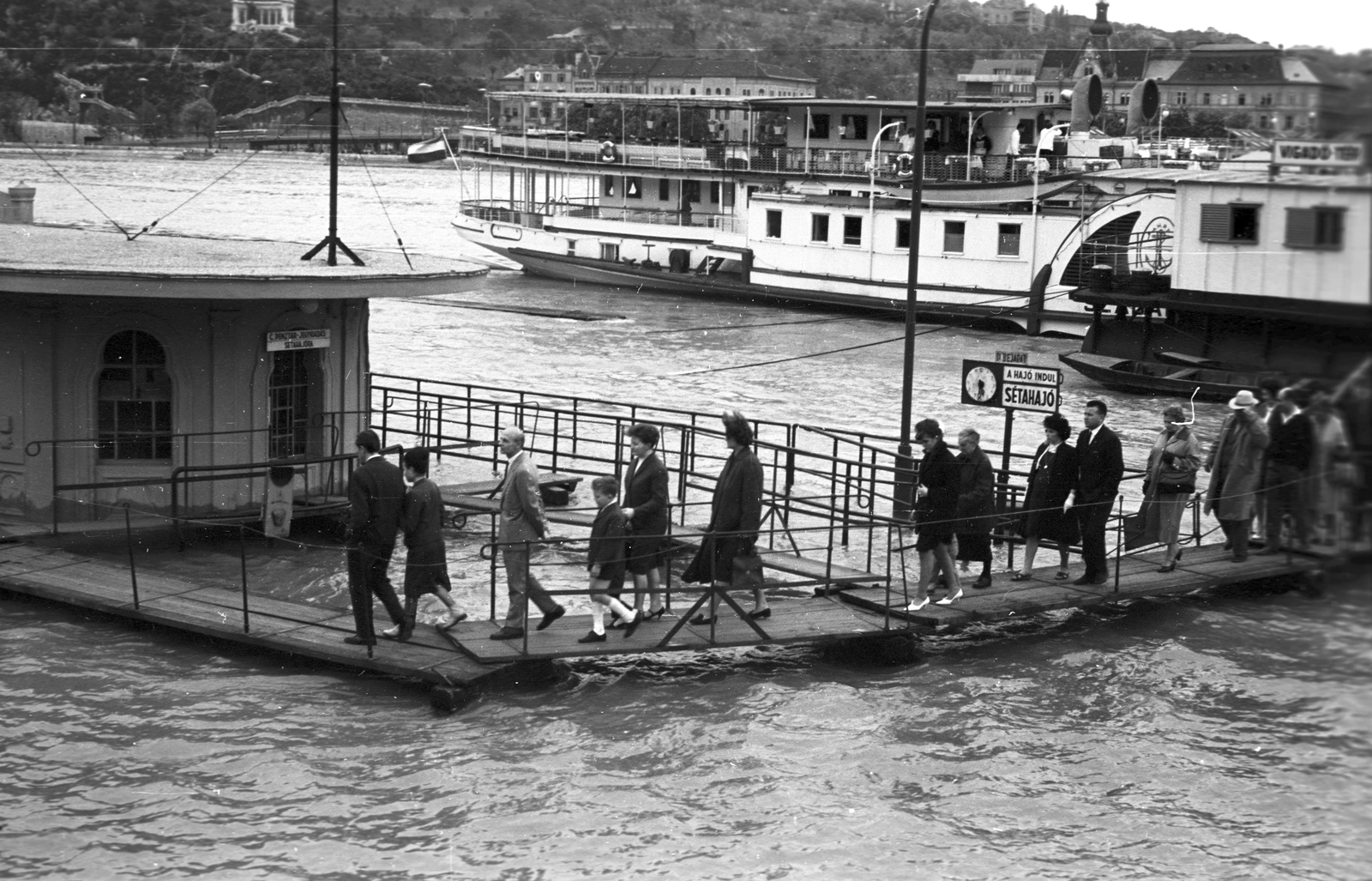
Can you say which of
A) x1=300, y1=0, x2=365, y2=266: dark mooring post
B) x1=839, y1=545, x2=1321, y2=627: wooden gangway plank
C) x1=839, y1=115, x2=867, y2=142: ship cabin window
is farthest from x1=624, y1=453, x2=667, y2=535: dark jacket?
x1=839, y1=115, x2=867, y2=142: ship cabin window

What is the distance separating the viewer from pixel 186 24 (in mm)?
115250

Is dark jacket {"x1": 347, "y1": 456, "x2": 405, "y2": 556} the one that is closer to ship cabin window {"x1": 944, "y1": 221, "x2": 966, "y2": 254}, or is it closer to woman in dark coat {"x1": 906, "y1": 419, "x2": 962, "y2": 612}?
woman in dark coat {"x1": 906, "y1": 419, "x2": 962, "y2": 612}

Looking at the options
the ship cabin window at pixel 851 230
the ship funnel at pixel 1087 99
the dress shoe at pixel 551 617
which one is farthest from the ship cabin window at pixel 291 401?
the ship cabin window at pixel 851 230

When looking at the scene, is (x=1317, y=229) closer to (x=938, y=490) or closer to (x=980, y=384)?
(x=938, y=490)

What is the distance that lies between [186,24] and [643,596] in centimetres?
11400

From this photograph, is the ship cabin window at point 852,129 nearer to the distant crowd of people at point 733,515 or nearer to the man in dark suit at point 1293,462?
the distant crowd of people at point 733,515

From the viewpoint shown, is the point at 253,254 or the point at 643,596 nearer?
the point at 643,596

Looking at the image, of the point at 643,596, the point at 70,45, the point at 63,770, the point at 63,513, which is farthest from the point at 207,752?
the point at 70,45

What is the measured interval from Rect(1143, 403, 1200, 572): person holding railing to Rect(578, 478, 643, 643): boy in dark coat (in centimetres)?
533

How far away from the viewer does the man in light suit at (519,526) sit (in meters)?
11.5

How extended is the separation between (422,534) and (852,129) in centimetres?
4677

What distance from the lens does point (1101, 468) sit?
13.1 meters

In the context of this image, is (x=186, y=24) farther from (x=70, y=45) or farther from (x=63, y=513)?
(x=63, y=513)

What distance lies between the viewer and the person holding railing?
13977 millimetres
